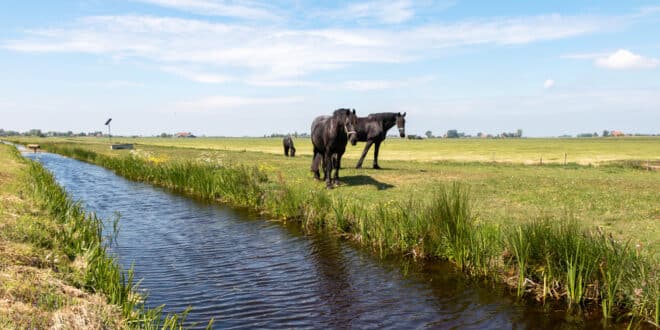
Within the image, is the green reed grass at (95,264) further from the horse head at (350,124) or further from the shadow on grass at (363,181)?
the shadow on grass at (363,181)

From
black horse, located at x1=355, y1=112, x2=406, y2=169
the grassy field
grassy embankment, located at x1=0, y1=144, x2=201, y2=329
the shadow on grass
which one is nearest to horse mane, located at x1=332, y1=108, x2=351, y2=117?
the shadow on grass

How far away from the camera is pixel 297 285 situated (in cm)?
916

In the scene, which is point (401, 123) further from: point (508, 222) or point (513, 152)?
point (513, 152)

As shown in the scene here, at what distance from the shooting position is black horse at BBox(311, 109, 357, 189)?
17562 mm

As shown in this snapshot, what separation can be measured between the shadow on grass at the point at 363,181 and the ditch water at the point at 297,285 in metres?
5.78

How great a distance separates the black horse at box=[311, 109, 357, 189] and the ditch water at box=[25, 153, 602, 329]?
4.89 metres

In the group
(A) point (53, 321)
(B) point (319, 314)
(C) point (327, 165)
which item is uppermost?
(C) point (327, 165)

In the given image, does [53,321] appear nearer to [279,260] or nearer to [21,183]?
[279,260]

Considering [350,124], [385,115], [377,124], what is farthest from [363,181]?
[385,115]

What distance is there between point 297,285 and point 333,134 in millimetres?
9787

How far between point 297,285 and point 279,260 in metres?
1.87

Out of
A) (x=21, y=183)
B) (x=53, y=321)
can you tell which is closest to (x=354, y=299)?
(x=53, y=321)

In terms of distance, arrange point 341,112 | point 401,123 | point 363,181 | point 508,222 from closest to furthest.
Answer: point 508,222 → point 341,112 → point 363,181 → point 401,123

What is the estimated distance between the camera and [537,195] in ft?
53.7
